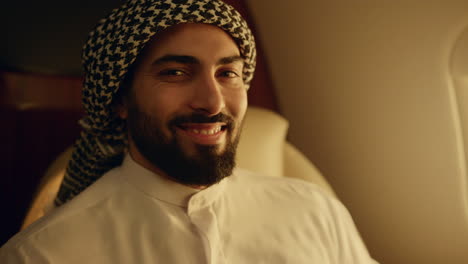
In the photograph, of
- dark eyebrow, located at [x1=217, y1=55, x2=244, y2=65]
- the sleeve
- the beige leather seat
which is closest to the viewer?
dark eyebrow, located at [x1=217, y1=55, x2=244, y2=65]

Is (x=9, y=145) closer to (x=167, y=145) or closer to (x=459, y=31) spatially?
(x=167, y=145)

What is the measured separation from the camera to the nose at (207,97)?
98cm

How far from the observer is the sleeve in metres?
A: 1.18

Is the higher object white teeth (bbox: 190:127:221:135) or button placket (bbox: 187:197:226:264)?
white teeth (bbox: 190:127:221:135)

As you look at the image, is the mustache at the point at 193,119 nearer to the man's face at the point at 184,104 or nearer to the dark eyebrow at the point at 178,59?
the man's face at the point at 184,104

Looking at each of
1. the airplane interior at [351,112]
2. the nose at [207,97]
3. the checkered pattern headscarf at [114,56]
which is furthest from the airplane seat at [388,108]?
the nose at [207,97]

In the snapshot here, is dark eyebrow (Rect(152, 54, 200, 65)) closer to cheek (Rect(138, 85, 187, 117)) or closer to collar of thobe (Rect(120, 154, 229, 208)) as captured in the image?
Answer: cheek (Rect(138, 85, 187, 117))

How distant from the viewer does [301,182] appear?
1299 millimetres

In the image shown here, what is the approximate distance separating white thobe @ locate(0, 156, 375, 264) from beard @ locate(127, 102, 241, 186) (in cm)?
5

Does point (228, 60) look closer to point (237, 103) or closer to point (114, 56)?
point (237, 103)

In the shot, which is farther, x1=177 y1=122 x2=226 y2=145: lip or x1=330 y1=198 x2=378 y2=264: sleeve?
x1=330 y1=198 x2=378 y2=264: sleeve

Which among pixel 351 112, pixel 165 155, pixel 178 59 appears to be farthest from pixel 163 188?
pixel 351 112

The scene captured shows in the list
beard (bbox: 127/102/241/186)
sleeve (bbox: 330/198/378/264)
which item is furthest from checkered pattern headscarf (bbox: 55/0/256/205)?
sleeve (bbox: 330/198/378/264)

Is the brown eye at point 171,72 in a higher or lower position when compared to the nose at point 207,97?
higher
